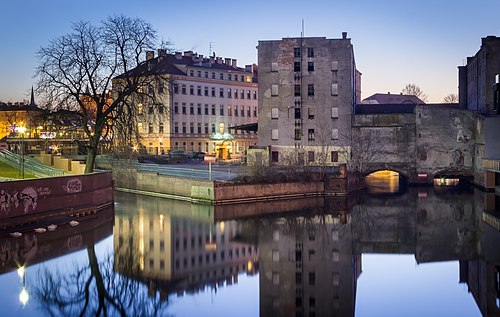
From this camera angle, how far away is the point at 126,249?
107ft

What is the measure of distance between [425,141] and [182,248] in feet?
140

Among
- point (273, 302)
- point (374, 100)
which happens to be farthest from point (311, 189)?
point (374, 100)

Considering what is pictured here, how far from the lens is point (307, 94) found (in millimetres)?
70500

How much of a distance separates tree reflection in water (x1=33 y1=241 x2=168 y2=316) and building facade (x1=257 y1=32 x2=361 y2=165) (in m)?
43.4

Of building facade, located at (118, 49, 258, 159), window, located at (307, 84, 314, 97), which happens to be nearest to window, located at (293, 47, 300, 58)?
window, located at (307, 84, 314, 97)

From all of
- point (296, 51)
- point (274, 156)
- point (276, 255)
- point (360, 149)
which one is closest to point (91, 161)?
point (276, 255)

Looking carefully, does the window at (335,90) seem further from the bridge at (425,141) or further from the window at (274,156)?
the window at (274,156)

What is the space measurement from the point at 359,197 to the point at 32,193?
31.4 m

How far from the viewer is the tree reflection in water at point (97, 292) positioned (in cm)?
2178

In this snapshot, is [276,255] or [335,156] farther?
[335,156]

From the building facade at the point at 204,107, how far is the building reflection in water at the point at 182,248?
5110 centimetres

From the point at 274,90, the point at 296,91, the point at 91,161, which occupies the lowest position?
the point at 91,161

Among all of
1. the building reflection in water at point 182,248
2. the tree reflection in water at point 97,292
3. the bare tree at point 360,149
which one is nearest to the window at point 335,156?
the bare tree at point 360,149

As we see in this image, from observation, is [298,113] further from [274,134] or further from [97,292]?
[97,292]
